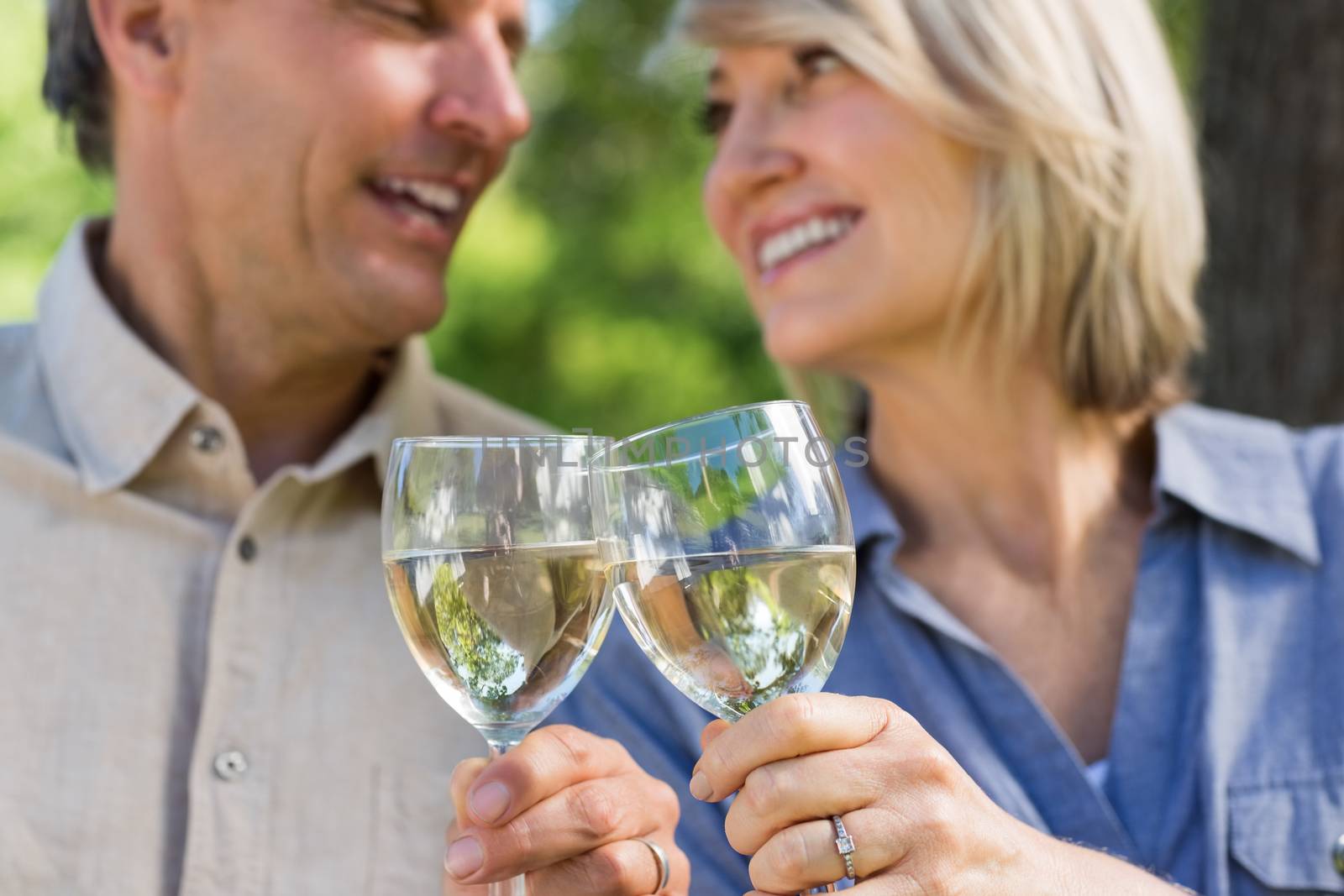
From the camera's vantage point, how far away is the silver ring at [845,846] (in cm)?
135

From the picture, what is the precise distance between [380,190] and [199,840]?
110 cm

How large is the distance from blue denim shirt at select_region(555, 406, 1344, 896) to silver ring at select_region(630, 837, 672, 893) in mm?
432

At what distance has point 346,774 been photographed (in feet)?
7.21

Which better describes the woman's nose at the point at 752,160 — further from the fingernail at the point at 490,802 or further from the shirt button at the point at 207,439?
the fingernail at the point at 490,802

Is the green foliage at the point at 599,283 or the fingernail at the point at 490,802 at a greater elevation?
the fingernail at the point at 490,802

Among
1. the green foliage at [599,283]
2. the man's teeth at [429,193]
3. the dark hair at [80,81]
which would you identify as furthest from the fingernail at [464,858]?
the green foliage at [599,283]

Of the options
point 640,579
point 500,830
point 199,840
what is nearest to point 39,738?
point 199,840

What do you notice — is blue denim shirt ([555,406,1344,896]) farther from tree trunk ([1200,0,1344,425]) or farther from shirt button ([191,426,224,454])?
tree trunk ([1200,0,1344,425])

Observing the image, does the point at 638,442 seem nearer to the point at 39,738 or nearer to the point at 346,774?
the point at 346,774

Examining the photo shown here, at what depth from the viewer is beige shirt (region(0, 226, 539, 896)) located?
6.88 ft

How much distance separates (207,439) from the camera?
2330 millimetres

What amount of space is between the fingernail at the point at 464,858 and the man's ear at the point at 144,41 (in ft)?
5.35

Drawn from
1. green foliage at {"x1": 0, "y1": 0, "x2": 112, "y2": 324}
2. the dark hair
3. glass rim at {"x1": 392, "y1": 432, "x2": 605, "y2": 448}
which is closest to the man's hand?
glass rim at {"x1": 392, "y1": 432, "x2": 605, "y2": 448}

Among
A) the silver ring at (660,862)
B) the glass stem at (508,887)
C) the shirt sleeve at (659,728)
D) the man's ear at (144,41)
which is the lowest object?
the shirt sleeve at (659,728)
